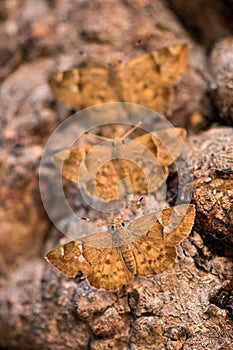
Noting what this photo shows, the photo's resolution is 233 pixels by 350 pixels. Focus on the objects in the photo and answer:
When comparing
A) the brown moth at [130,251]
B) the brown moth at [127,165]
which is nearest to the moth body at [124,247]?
the brown moth at [130,251]

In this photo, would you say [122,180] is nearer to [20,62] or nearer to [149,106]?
[149,106]

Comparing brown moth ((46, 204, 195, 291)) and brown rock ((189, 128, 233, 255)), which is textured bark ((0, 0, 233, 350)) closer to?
brown rock ((189, 128, 233, 255))

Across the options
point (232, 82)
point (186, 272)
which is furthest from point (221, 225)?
point (232, 82)

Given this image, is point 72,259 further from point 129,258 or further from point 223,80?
point 223,80

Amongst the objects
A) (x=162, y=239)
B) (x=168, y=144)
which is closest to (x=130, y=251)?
(x=162, y=239)

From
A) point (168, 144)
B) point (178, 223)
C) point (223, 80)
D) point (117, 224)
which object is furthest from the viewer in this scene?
point (223, 80)

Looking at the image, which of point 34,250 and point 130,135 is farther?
point 34,250
